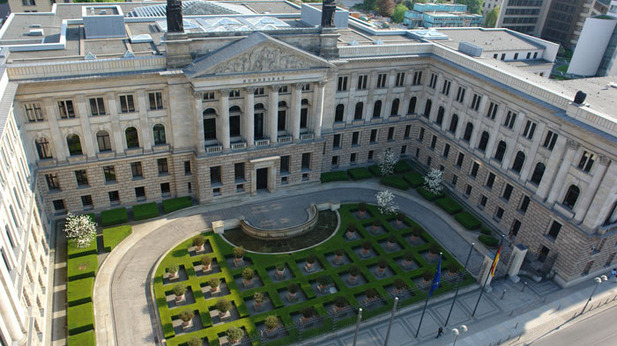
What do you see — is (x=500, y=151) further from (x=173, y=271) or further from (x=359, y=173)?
(x=173, y=271)

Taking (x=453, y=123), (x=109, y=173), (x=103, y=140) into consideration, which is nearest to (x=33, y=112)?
(x=103, y=140)

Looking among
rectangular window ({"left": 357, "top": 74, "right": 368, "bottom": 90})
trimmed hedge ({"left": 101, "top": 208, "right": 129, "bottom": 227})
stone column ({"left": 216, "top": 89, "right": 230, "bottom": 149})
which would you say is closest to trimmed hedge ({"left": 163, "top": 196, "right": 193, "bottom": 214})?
trimmed hedge ({"left": 101, "top": 208, "right": 129, "bottom": 227})

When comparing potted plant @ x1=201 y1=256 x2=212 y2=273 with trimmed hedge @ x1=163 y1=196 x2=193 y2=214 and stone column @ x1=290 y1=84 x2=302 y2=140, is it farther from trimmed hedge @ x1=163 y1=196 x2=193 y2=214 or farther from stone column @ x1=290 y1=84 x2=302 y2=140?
stone column @ x1=290 y1=84 x2=302 y2=140

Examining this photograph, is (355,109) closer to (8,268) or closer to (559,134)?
(559,134)

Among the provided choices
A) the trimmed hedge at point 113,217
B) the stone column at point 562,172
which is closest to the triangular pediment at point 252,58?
the trimmed hedge at point 113,217

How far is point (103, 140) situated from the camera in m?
63.2

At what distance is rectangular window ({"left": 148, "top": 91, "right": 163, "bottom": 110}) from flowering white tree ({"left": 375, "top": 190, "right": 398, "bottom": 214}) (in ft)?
117

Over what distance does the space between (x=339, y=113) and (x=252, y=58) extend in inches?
827

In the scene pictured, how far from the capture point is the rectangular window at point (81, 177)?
63531mm

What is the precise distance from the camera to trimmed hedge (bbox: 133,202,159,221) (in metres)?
65.9

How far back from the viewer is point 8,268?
131 feet

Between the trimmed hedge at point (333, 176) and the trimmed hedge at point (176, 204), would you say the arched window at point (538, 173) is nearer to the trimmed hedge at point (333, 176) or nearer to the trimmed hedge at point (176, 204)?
the trimmed hedge at point (333, 176)

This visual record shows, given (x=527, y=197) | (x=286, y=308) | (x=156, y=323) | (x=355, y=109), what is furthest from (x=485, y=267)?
(x=156, y=323)

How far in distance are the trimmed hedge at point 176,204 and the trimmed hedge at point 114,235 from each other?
6225mm
